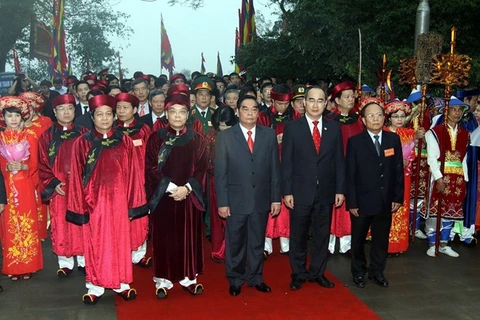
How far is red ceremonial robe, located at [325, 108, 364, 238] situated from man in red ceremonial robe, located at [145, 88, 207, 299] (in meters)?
1.93

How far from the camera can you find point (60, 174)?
16.4ft

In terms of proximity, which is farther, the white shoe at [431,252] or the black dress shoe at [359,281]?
the white shoe at [431,252]

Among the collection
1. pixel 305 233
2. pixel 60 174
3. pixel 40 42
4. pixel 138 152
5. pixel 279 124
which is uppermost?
pixel 40 42

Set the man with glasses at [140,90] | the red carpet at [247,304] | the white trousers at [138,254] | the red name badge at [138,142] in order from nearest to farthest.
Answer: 1. the red carpet at [247,304]
2. the red name badge at [138,142]
3. the white trousers at [138,254]
4. the man with glasses at [140,90]

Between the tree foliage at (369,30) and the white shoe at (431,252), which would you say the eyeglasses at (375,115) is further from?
the tree foliage at (369,30)

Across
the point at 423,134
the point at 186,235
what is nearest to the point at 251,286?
the point at 186,235

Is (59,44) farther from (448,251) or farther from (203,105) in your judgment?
(448,251)

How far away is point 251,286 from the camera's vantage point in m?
4.92

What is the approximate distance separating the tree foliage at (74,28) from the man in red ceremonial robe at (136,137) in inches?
764

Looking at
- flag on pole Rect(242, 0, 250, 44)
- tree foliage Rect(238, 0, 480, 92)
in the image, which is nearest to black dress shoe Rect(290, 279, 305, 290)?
tree foliage Rect(238, 0, 480, 92)

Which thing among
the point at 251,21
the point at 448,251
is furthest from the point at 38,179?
the point at 251,21

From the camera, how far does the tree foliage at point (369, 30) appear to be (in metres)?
9.84

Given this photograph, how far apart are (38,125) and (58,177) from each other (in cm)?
94

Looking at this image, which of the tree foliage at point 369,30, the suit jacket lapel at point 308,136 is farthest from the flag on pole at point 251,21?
the suit jacket lapel at point 308,136
